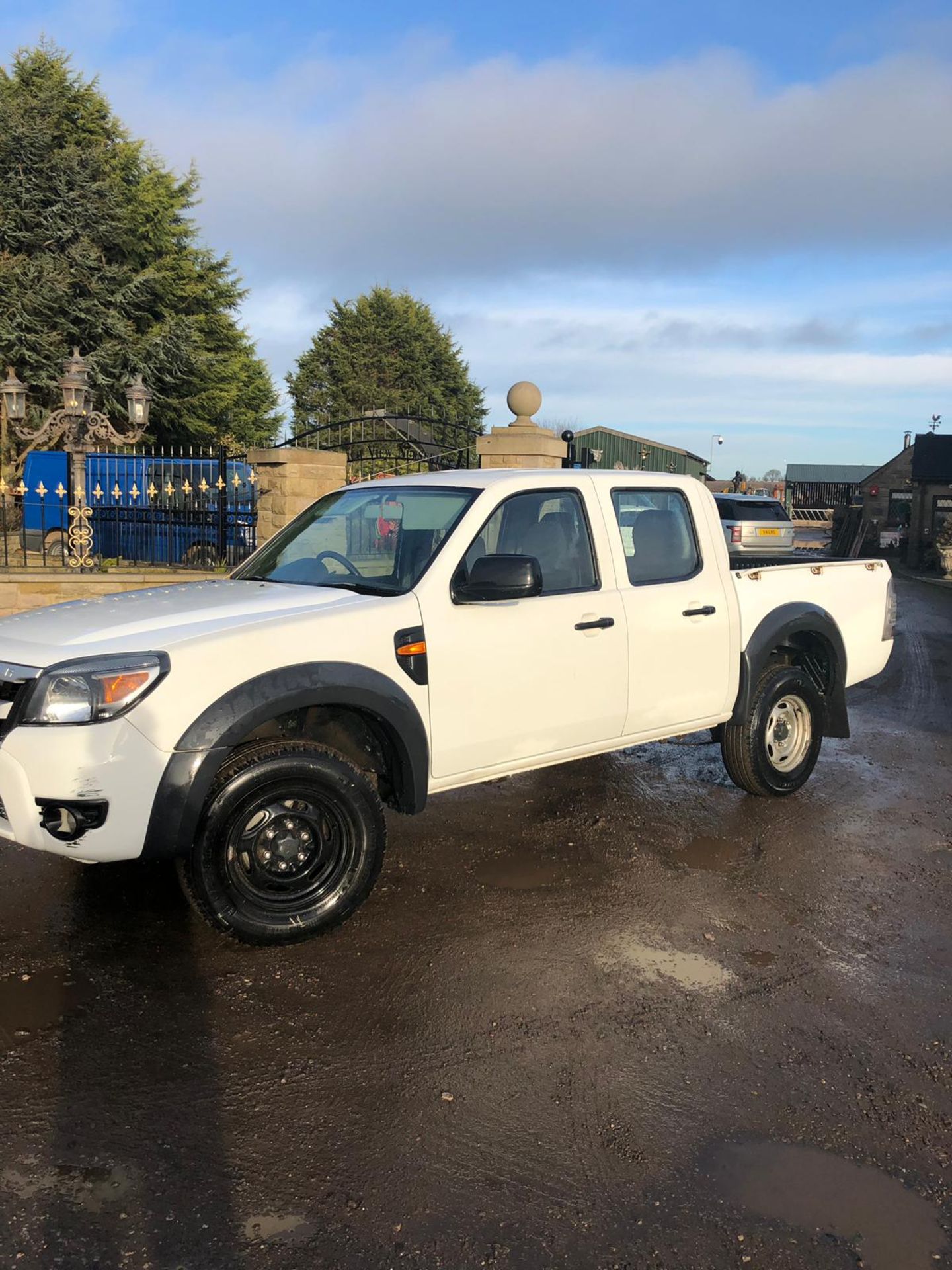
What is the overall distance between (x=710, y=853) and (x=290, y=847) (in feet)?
7.57

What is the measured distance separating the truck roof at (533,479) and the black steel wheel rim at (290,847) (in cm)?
170

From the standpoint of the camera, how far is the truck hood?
363cm

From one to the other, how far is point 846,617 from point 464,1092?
4.24 m

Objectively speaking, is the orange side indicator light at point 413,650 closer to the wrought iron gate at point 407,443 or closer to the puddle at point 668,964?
the puddle at point 668,964

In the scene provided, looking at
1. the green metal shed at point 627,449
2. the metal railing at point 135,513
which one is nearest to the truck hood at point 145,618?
the metal railing at point 135,513

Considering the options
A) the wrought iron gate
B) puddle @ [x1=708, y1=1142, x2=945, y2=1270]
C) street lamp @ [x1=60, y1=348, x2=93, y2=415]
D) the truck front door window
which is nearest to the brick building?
the wrought iron gate

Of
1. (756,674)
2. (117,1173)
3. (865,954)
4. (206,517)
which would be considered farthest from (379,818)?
(206,517)

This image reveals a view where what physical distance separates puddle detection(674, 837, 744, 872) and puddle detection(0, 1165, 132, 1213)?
309cm

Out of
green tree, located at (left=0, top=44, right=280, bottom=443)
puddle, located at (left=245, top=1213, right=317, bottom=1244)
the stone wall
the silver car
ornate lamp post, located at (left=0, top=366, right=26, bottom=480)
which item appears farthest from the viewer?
green tree, located at (left=0, top=44, right=280, bottom=443)

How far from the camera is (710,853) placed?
16.9 ft

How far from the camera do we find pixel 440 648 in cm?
423

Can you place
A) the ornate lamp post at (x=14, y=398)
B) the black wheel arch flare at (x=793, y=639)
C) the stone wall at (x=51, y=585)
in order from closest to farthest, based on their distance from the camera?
the black wheel arch flare at (x=793, y=639), the stone wall at (x=51, y=585), the ornate lamp post at (x=14, y=398)

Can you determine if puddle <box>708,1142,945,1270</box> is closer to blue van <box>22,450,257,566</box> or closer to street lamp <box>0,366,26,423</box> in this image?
blue van <box>22,450,257,566</box>

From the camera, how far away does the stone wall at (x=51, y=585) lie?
10.9m
